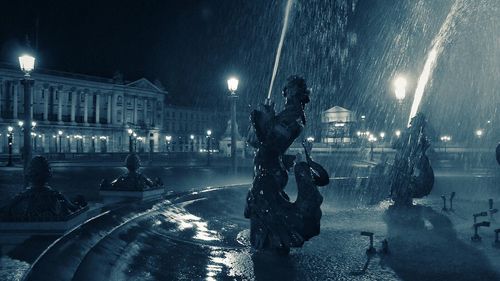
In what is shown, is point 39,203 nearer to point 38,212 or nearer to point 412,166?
point 38,212

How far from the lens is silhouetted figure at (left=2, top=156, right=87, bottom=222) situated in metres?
7.27

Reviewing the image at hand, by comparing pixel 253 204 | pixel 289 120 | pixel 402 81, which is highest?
pixel 402 81

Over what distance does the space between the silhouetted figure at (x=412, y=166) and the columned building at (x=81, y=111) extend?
64.3 metres

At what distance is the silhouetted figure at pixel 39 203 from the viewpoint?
727 cm

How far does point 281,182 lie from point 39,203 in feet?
13.2

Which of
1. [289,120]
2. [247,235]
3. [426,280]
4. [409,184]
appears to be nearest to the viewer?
[426,280]

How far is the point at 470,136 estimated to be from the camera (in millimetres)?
73875

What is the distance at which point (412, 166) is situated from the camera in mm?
11602

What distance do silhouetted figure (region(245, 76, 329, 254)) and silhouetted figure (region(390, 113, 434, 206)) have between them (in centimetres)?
476

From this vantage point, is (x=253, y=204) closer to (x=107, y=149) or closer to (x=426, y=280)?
(x=426, y=280)

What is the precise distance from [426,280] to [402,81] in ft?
24.3

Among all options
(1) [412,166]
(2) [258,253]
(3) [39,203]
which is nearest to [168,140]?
(1) [412,166]

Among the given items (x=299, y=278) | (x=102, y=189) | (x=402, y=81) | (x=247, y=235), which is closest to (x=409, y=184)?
(x=402, y=81)

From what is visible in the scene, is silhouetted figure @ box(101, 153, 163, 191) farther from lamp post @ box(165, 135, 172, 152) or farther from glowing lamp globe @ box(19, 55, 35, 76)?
lamp post @ box(165, 135, 172, 152)
